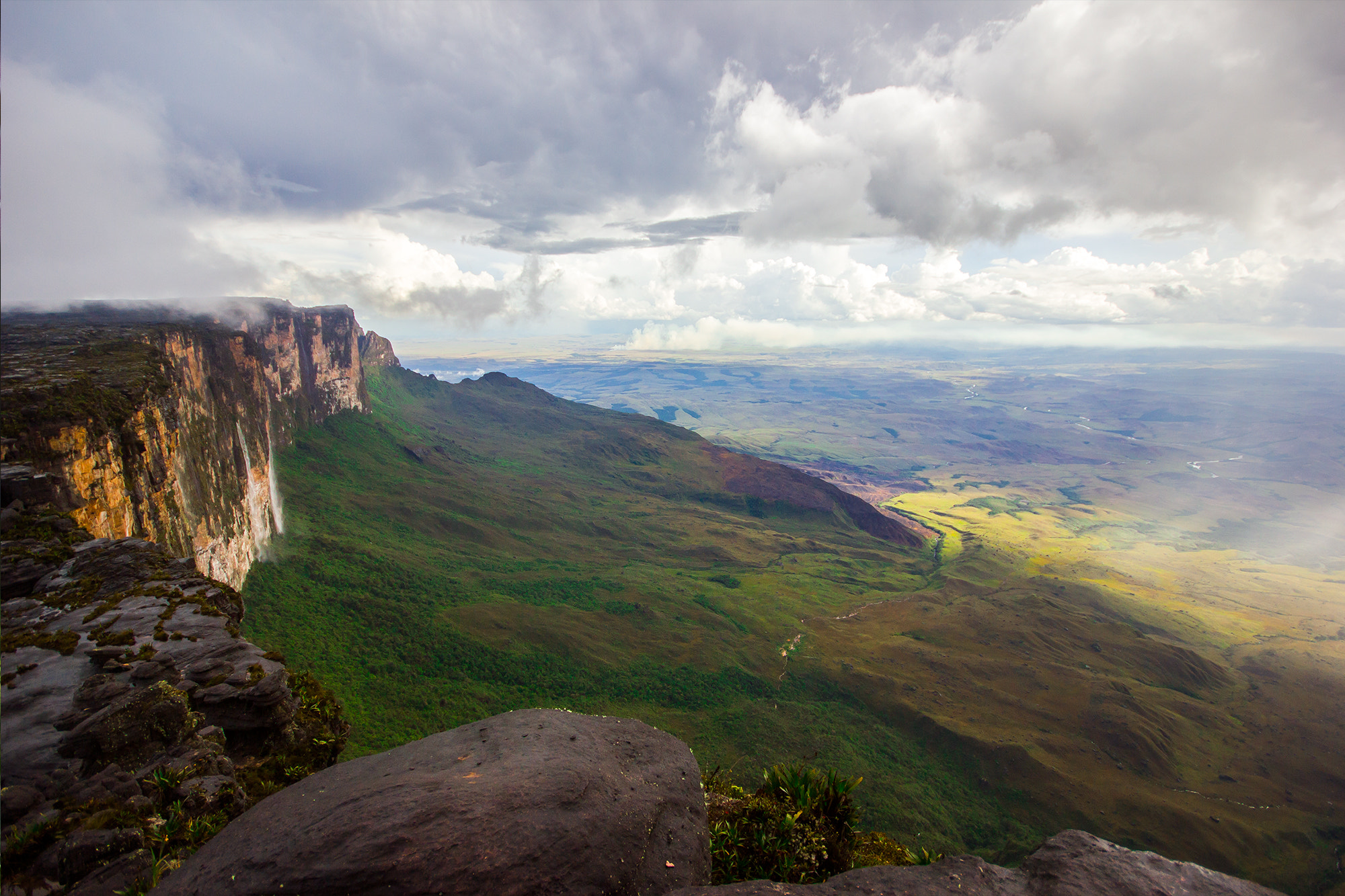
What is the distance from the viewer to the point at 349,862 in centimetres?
1126

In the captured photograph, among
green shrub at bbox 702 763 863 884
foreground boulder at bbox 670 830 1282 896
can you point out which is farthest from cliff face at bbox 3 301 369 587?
foreground boulder at bbox 670 830 1282 896

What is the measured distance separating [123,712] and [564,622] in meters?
69.5

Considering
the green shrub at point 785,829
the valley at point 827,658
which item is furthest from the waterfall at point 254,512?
the green shrub at point 785,829

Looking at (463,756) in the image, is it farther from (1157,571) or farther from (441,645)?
(1157,571)

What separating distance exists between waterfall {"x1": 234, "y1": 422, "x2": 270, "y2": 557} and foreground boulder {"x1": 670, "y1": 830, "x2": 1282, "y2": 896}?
258 ft

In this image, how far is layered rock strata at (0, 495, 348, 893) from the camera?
42.7ft

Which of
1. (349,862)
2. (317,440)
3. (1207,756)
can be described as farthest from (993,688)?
(317,440)

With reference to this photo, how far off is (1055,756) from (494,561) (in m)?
91.7

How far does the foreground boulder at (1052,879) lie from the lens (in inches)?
550

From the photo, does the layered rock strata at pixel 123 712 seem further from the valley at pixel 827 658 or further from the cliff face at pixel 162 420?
the valley at pixel 827 658

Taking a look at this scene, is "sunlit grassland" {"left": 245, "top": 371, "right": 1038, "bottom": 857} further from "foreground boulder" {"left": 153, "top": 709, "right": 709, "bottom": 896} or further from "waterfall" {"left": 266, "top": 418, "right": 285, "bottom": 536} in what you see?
"foreground boulder" {"left": 153, "top": 709, "right": 709, "bottom": 896}

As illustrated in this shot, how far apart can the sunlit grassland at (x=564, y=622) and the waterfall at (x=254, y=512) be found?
337 cm

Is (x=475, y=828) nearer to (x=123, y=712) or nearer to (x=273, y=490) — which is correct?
(x=123, y=712)

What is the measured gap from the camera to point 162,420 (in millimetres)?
43969
